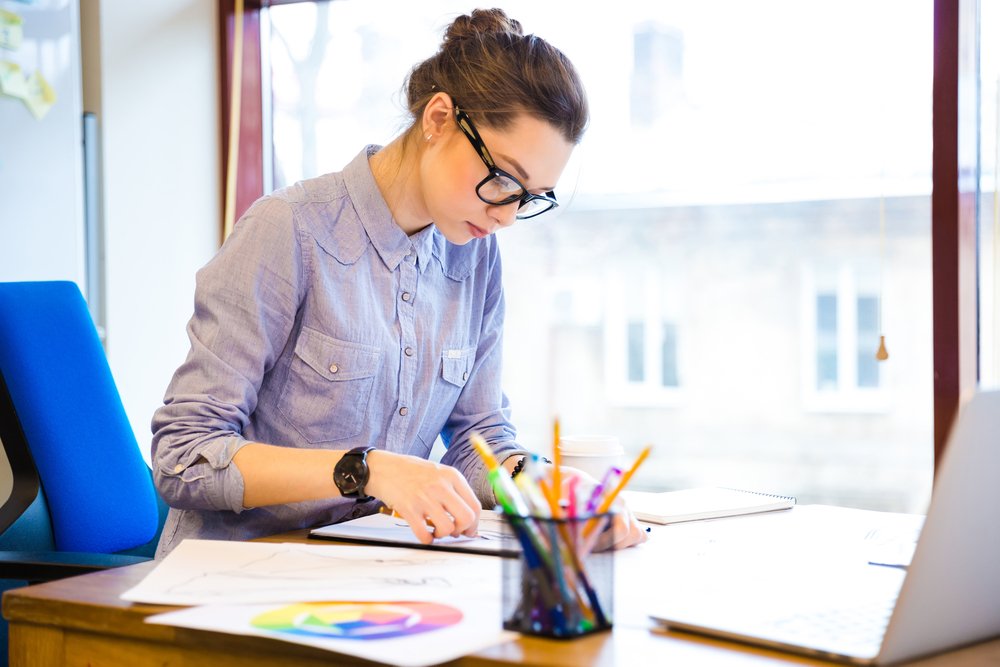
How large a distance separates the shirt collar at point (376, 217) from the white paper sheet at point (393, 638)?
2.22 feet

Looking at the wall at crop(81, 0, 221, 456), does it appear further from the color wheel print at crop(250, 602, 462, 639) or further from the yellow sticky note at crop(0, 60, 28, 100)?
the color wheel print at crop(250, 602, 462, 639)

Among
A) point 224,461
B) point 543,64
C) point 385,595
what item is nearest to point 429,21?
point 543,64

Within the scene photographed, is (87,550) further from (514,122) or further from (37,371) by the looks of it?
(514,122)

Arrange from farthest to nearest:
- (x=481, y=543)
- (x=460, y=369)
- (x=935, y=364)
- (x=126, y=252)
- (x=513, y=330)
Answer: (x=513, y=330), (x=126, y=252), (x=935, y=364), (x=460, y=369), (x=481, y=543)

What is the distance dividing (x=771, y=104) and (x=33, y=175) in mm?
1865

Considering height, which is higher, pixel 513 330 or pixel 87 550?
pixel 513 330

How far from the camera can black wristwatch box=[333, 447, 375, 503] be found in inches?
43.9

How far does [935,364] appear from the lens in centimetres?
211

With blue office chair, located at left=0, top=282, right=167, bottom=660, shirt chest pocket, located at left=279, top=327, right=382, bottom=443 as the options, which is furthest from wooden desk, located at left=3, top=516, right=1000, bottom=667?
blue office chair, located at left=0, top=282, right=167, bottom=660

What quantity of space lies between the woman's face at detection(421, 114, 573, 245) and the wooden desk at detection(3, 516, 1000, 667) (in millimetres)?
607

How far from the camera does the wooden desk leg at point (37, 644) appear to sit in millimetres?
903

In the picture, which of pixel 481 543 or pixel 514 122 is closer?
pixel 481 543

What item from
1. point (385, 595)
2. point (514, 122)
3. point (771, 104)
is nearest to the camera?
point (385, 595)

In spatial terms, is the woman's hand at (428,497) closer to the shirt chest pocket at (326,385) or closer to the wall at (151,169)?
the shirt chest pocket at (326,385)
